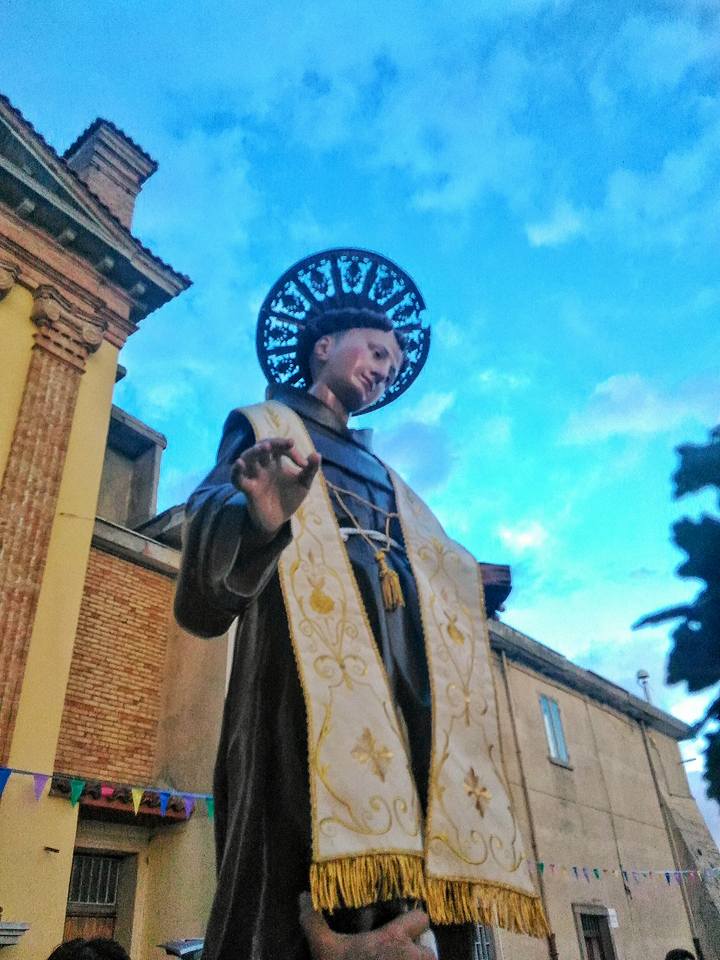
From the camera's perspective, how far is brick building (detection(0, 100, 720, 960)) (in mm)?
7637

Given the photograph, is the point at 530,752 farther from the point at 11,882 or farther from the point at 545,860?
the point at 11,882

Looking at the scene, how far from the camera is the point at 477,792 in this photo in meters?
2.19

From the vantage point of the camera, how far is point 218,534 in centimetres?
197

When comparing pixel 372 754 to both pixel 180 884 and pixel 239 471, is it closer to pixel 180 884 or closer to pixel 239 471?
pixel 239 471

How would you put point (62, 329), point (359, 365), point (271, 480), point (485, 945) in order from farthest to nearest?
1. point (485, 945)
2. point (62, 329)
3. point (359, 365)
4. point (271, 480)

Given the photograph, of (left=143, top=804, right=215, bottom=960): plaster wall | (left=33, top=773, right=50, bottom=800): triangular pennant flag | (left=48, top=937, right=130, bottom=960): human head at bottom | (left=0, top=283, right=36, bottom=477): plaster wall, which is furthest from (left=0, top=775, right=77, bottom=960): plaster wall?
(left=48, top=937, right=130, bottom=960): human head at bottom

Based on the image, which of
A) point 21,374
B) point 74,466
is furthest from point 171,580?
point 21,374

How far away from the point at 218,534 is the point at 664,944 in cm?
1847

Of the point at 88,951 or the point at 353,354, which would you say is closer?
the point at 88,951

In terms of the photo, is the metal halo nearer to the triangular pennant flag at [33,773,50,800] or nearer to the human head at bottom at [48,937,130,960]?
the human head at bottom at [48,937,130,960]

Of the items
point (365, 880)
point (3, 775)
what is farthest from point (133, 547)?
point (365, 880)

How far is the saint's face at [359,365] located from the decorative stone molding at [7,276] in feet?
24.8

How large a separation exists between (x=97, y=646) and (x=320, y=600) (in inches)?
344

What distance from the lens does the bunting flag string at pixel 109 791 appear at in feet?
23.5
